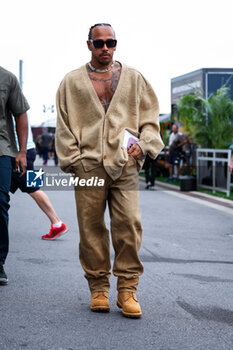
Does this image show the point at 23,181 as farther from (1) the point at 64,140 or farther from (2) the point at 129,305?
(2) the point at 129,305

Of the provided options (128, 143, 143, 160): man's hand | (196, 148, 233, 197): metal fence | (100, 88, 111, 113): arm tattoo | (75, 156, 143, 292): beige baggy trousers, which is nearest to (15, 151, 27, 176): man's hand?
(75, 156, 143, 292): beige baggy trousers

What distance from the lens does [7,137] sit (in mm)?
4914

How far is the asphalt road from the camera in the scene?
3568 millimetres

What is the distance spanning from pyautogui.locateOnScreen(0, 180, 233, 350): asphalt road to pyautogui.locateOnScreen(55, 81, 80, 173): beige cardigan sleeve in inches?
39.3

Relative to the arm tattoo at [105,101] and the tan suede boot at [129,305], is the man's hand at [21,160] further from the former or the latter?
the tan suede boot at [129,305]

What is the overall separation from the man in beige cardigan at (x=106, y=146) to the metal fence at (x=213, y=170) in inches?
383

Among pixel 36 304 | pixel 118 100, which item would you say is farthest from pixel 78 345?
pixel 118 100

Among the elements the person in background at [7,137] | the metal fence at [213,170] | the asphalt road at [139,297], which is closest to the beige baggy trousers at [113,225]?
the asphalt road at [139,297]

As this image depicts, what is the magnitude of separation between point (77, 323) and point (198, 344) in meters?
0.80

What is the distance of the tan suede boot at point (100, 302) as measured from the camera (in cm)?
411

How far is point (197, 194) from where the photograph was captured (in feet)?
46.9

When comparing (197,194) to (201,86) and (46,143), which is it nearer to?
(201,86)

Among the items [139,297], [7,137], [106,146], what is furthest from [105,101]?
[139,297]

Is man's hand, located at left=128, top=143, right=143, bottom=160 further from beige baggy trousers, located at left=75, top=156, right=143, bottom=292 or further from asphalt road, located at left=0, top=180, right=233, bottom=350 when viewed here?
asphalt road, located at left=0, top=180, right=233, bottom=350
